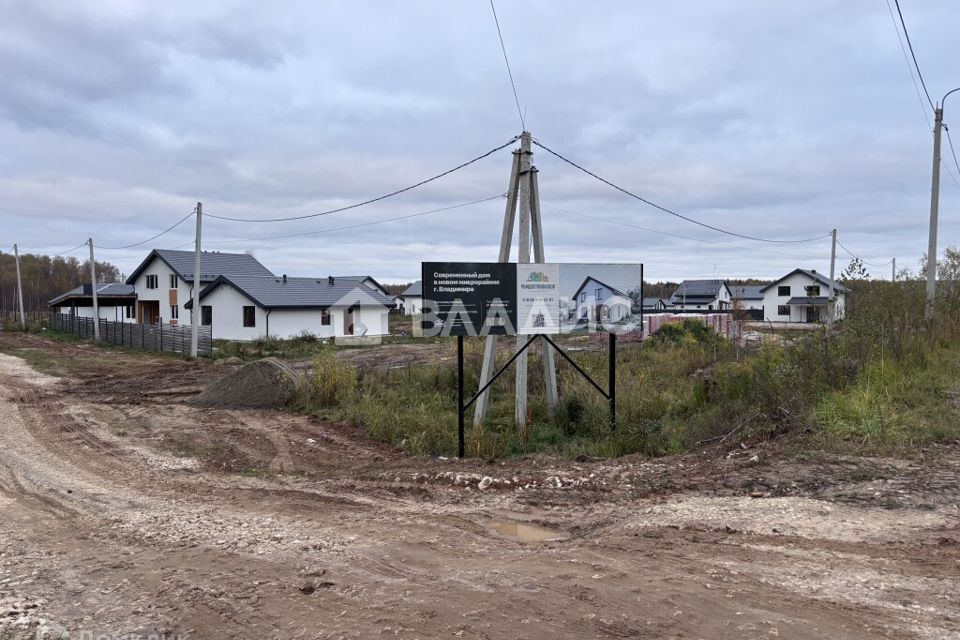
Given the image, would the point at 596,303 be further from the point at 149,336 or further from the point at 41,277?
the point at 41,277

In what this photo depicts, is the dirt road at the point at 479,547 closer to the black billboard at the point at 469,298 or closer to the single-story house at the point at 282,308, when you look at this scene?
the black billboard at the point at 469,298

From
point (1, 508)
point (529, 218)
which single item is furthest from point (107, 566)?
point (529, 218)

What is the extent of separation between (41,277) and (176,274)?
241 feet

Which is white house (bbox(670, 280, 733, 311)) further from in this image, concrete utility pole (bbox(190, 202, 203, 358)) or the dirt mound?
the dirt mound

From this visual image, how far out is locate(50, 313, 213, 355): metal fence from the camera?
107 ft

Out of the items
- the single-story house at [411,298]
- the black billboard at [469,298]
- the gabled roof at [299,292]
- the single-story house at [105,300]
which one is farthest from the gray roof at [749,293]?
Answer: the black billboard at [469,298]

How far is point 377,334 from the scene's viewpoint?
149 ft

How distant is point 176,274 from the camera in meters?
44.1

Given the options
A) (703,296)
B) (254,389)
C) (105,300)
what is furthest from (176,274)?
(703,296)

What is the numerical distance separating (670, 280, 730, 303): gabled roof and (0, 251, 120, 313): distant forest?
83.9 m

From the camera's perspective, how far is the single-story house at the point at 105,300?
2099 inches

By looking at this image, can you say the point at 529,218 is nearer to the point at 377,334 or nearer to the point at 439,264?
the point at 439,264

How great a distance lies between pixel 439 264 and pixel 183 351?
1025 inches

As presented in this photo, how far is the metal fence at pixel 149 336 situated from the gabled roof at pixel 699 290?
6786 cm
